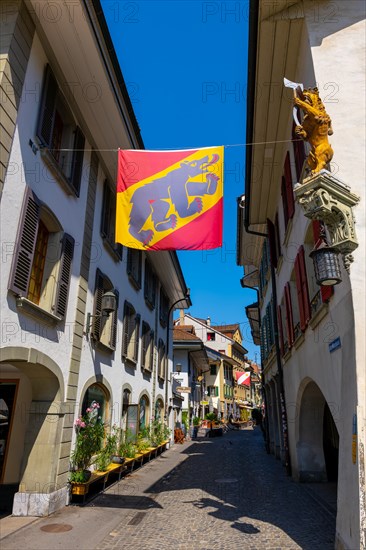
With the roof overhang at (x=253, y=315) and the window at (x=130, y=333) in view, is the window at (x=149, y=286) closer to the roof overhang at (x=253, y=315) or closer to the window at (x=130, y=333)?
the window at (x=130, y=333)

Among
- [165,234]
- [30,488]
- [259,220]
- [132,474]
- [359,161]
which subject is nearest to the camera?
[359,161]

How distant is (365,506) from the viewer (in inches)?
196

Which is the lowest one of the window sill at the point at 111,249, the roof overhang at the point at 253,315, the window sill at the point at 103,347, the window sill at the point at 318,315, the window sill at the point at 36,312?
the window sill at the point at 103,347

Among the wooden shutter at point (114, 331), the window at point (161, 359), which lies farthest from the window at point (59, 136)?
the window at point (161, 359)

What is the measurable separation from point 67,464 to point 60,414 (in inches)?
47.8

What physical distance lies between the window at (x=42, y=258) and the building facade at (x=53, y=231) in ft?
0.08

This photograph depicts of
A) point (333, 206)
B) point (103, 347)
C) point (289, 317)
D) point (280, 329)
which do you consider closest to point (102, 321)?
point (103, 347)

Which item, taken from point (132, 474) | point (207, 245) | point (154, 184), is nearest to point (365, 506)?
point (207, 245)

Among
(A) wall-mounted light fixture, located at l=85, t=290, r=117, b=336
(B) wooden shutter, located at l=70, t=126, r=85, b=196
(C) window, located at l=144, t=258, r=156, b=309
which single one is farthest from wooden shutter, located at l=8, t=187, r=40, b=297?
(C) window, located at l=144, t=258, r=156, b=309

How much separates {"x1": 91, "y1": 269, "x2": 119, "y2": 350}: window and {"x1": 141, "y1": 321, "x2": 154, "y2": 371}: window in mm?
4789

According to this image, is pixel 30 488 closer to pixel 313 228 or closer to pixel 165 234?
pixel 165 234

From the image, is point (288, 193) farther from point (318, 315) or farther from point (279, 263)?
point (318, 315)

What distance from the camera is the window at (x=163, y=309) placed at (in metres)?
22.7

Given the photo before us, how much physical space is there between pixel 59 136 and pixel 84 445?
7.39 meters
